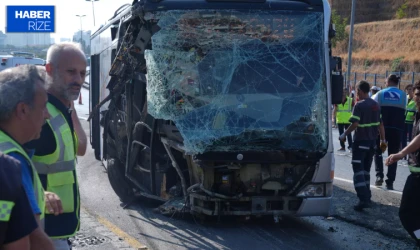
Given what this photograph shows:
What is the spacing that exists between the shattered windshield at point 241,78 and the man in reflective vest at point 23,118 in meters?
4.18

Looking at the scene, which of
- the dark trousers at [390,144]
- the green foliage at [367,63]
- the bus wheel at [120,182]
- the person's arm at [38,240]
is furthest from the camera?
the green foliage at [367,63]

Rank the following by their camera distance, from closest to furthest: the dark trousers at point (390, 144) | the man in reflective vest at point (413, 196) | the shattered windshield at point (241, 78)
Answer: the man in reflective vest at point (413, 196) → the shattered windshield at point (241, 78) → the dark trousers at point (390, 144)

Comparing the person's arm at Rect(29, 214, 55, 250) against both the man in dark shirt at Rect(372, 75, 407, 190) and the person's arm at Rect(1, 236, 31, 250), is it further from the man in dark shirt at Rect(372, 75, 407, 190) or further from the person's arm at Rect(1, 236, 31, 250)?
the man in dark shirt at Rect(372, 75, 407, 190)

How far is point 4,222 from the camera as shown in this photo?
227cm

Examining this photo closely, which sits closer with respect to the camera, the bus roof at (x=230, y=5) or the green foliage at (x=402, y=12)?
the bus roof at (x=230, y=5)

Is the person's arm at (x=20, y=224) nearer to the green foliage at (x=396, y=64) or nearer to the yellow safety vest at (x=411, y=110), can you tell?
the yellow safety vest at (x=411, y=110)

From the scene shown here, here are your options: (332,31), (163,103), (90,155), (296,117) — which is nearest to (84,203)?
(163,103)

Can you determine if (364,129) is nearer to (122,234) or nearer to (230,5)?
(230,5)

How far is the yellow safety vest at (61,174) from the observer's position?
3607mm

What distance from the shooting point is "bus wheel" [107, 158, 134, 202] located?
9.11 metres

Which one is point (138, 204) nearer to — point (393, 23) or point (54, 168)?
point (54, 168)

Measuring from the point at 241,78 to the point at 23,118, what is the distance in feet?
15.7

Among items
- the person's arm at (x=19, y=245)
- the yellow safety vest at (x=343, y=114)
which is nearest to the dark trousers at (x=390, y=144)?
the yellow safety vest at (x=343, y=114)

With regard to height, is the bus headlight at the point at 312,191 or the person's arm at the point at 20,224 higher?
the person's arm at the point at 20,224
